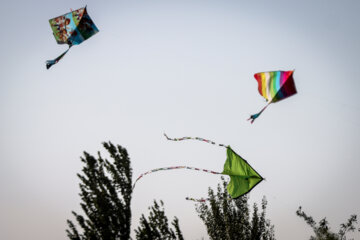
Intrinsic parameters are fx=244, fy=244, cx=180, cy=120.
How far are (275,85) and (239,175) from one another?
2.94 m

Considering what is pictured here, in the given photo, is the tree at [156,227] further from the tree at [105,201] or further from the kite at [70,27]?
the kite at [70,27]

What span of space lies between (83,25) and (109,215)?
659cm

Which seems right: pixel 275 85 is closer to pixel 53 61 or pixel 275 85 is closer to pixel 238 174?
pixel 238 174

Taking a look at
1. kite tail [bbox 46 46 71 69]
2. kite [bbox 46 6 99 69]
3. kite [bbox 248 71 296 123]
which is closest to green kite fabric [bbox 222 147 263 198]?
kite [bbox 248 71 296 123]

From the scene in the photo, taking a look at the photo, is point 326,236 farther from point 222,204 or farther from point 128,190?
point 128,190

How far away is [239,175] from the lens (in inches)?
300

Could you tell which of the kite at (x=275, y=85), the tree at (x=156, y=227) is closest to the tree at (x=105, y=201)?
the tree at (x=156, y=227)

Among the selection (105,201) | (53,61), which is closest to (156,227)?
(105,201)

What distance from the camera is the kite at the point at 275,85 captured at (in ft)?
22.6

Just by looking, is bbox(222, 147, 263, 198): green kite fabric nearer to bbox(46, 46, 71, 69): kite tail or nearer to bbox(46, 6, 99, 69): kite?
bbox(46, 46, 71, 69): kite tail

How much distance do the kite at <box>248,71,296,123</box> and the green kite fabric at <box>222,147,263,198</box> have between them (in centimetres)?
197

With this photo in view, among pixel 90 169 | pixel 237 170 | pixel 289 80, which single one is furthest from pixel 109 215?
pixel 289 80

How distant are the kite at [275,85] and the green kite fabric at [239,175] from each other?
1967mm

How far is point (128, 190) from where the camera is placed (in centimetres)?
623
